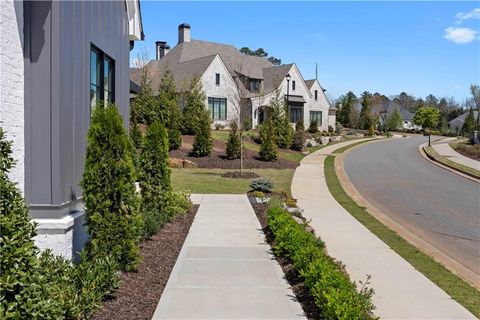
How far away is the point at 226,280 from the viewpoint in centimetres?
629

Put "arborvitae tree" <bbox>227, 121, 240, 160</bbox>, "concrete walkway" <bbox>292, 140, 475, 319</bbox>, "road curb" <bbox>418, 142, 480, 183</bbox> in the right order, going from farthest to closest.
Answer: "arborvitae tree" <bbox>227, 121, 240, 160</bbox> < "road curb" <bbox>418, 142, 480, 183</bbox> < "concrete walkway" <bbox>292, 140, 475, 319</bbox>

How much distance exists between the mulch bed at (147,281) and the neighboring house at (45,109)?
991mm

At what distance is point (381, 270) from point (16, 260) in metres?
5.39


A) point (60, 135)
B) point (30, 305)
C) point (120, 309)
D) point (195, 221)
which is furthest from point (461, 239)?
point (30, 305)

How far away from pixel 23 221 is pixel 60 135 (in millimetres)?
2419

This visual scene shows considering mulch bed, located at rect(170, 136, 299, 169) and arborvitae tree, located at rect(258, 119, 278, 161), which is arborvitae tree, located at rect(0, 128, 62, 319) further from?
arborvitae tree, located at rect(258, 119, 278, 161)

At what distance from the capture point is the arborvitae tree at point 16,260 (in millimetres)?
3479

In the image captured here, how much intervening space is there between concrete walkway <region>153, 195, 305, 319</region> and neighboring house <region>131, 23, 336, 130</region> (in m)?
29.6

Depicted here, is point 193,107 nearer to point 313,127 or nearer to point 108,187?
point 313,127

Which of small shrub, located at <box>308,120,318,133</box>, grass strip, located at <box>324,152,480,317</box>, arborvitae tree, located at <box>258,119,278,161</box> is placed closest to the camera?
grass strip, located at <box>324,152,480,317</box>

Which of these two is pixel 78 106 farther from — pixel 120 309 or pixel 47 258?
pixel 120 309

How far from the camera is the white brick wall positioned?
519 centimetres

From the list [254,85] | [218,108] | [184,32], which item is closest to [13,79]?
[218,108]

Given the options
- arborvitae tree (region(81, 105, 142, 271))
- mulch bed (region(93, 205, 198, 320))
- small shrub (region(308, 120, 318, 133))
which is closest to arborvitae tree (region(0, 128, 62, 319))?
mulch bed (region(93, 205, 198, 320))
